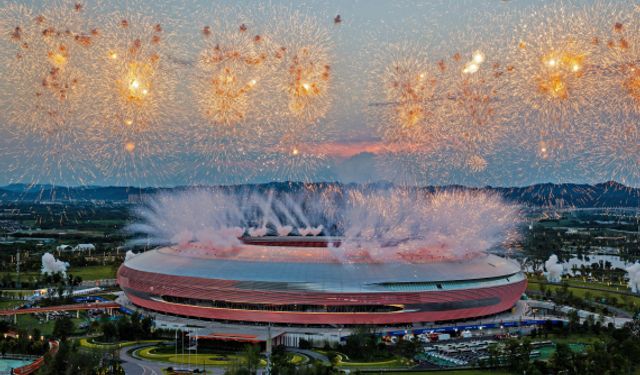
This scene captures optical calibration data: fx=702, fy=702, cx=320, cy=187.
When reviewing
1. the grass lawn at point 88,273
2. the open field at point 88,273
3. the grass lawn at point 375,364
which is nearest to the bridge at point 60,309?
the grass lawn at point 88,273

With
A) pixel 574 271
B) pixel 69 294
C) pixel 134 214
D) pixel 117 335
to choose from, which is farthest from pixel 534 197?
pixel 117 335

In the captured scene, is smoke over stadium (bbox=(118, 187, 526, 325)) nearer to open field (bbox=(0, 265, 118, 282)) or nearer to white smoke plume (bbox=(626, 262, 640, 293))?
white smoke plume (bbox=(626, 262, 640, 293))

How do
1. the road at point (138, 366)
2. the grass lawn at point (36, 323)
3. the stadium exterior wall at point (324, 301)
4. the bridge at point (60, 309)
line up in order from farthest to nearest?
the bridge at point (60, 309) < the grass lawn at point (36, 323) < the stadium exterior wall at point (324, 301) < the road at point (138, 366)

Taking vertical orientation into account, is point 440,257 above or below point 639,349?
above

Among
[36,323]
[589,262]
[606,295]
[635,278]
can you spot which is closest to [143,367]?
[36,323]

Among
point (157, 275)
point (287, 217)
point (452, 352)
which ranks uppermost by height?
point (287, 217)

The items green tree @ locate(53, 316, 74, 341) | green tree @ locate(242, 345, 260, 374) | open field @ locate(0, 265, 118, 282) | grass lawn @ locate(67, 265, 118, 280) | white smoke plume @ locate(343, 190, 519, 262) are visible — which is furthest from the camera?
grass lawn @ locate(67, 265, 118, 280)

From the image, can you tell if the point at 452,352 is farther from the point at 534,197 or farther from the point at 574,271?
the point at 534,197

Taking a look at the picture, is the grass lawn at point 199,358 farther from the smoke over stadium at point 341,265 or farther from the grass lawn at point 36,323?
the grass lawn at point 36,323

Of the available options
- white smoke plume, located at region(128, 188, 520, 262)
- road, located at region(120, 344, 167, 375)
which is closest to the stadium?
white smoke plume, located at region(128, 188, 520, 262)
